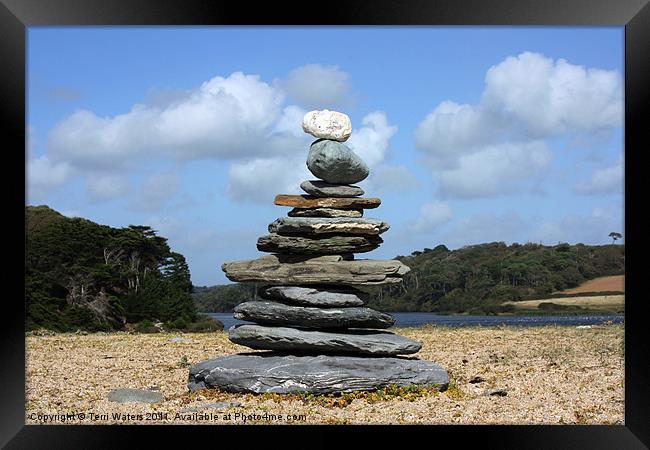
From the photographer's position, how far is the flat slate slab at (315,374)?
10.2 metres

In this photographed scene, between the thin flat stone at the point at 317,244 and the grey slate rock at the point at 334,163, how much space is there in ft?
3.29

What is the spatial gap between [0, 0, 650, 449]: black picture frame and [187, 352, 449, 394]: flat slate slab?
86.7 inches

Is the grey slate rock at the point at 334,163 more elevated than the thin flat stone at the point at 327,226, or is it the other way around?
the grey slate rock at the point at 334,163

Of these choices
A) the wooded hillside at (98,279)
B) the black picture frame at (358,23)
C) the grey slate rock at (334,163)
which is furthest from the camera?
the wooded hillside at (98,279)

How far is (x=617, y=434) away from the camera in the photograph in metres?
7.93

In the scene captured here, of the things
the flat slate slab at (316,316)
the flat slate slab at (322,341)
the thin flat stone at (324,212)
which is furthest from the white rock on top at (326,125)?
the flat slate slab at (322,341)

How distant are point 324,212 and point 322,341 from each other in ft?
6.64

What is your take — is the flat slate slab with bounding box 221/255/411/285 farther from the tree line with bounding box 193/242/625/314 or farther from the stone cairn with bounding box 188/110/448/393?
the tree line with bounding box 193/242/625/314

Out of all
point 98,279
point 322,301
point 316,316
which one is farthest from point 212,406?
point 98,279

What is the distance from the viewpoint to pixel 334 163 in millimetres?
10938

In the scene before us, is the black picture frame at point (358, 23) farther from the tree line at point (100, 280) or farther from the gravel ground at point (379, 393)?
the tree line at point (100, 280)

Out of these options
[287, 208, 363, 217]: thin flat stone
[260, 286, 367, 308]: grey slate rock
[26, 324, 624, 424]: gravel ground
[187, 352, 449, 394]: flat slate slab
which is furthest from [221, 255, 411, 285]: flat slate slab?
[26, 324, 624, 424]: gravel ground

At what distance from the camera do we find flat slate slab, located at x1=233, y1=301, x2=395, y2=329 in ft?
34.8
